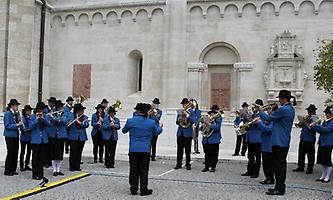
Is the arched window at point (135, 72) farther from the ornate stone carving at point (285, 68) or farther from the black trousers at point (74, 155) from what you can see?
the black trousers at point (74, 155)

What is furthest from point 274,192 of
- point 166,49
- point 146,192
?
point 166,49

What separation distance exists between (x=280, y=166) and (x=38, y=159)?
507 centimetres

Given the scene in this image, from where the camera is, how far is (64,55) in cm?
2200

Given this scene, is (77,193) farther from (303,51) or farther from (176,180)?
(303,51)

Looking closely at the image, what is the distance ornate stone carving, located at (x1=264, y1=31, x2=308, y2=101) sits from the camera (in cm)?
1819

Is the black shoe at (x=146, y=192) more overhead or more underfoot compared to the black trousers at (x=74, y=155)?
more underfoot

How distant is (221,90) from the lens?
1986 centimetres

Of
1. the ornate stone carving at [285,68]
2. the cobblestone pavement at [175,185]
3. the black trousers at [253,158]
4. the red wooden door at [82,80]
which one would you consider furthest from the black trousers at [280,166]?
the red wooden door at [82,80]

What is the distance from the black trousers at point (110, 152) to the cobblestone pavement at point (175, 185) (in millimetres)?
267

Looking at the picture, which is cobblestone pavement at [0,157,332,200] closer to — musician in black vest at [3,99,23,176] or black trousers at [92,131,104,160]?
musician in black vest at [3,99,23,176]

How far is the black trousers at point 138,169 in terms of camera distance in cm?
859

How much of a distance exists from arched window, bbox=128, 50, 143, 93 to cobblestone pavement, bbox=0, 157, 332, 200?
922cm

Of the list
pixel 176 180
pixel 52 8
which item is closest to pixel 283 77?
pixel 176 180

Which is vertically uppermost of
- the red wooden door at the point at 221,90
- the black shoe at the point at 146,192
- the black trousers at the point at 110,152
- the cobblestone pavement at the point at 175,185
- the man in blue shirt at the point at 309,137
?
the red wooden door at the point at 221,90
